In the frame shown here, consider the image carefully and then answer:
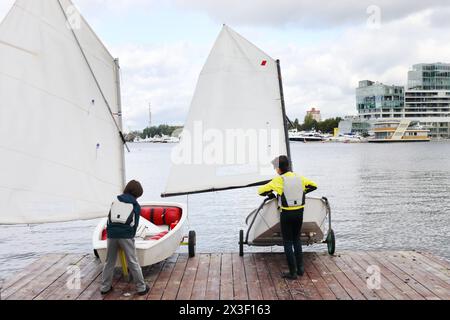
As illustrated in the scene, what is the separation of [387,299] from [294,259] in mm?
1732

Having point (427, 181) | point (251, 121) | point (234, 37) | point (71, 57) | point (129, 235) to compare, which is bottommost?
point (427, 181)

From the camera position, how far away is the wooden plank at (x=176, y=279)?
778 cm

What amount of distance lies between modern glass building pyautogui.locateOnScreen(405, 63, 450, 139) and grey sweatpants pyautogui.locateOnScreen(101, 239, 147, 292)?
189118 mm

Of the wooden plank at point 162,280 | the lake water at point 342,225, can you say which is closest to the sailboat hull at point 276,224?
the wooden plank at point 162,280

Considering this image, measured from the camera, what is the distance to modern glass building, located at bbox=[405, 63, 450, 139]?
600 ft

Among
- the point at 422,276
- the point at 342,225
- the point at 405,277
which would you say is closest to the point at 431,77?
the point at 342,225

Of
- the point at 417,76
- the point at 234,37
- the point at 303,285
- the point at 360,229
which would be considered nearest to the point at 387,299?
the point at 303,285

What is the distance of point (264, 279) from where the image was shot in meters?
8.55

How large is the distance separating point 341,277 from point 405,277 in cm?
118

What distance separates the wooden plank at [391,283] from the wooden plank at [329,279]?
0.74m

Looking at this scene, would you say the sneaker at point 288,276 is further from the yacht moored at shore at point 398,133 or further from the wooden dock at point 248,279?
the yacht moored at shore at point 398,133

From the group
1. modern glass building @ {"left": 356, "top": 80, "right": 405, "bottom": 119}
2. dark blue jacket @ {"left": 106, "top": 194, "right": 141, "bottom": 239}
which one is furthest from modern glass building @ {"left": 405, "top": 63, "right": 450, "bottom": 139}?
dark blue jacket @ {"left": 106, "top": 194, "right": 141, "bottom": 239}

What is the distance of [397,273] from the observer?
891cm
